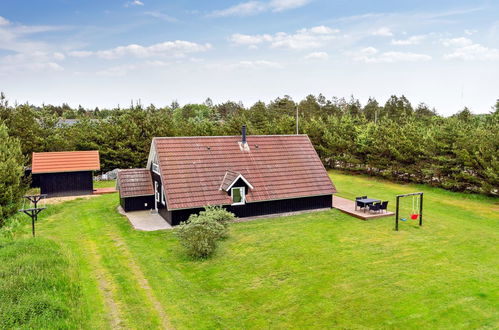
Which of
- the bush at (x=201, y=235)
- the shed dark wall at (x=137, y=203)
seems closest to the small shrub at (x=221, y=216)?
the bush at (x=201, y=235)

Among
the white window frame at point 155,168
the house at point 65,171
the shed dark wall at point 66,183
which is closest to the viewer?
the white window frame at point 155,168

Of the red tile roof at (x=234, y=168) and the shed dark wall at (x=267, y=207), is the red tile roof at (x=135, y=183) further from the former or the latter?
the red tile roof at (x=234, y=168)

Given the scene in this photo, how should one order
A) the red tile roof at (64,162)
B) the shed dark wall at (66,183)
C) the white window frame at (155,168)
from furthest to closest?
the shed dark wall at (66,183)
the red tile roof at (64,162)
the white window frame at (155,168)

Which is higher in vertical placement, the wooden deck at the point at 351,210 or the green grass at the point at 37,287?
the wooden deck at the point at 351,210

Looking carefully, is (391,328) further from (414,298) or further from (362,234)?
(362,234)

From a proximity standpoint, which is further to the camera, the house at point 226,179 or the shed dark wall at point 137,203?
the shed dark wall at point 137,203

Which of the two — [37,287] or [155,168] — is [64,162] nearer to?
[155,168]
